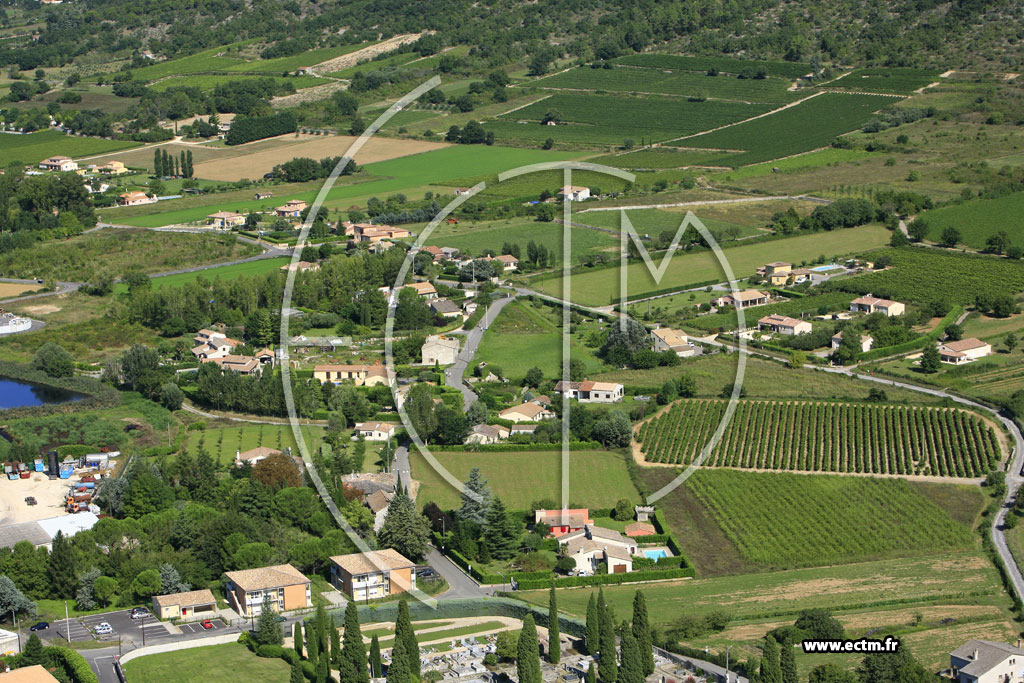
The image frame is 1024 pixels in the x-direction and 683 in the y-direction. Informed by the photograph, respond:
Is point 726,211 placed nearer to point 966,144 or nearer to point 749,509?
point 966,144

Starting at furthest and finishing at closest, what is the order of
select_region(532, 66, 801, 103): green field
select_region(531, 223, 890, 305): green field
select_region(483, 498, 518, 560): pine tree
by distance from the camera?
select_region(532, 66, 801, 103): green field → select_region(531, 223, 890, 305): green field → select_region(483, 498, 518, 560): pine tree

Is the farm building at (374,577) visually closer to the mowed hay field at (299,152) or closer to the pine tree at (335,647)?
the pine tree at (335,647)

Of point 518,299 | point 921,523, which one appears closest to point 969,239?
point 518,299

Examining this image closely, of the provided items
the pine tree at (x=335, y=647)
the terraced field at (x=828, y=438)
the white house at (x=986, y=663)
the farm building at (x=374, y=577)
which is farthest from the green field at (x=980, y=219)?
the pine tree at (x=335, y=647)

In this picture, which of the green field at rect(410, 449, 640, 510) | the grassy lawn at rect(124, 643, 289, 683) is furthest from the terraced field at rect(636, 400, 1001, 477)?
the grassy lawn at rect(124, 643, 289, 683)

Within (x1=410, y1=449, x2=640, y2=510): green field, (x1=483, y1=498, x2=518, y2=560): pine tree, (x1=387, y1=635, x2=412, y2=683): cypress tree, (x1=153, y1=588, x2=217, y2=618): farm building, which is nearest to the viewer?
(x1=387, y1=635, x2=412, y2=683): cypress tree

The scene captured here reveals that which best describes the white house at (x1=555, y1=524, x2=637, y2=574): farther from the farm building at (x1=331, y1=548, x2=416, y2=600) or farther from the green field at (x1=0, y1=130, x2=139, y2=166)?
the green field at (x1=0, y1=130, x2=139, y2=166)
